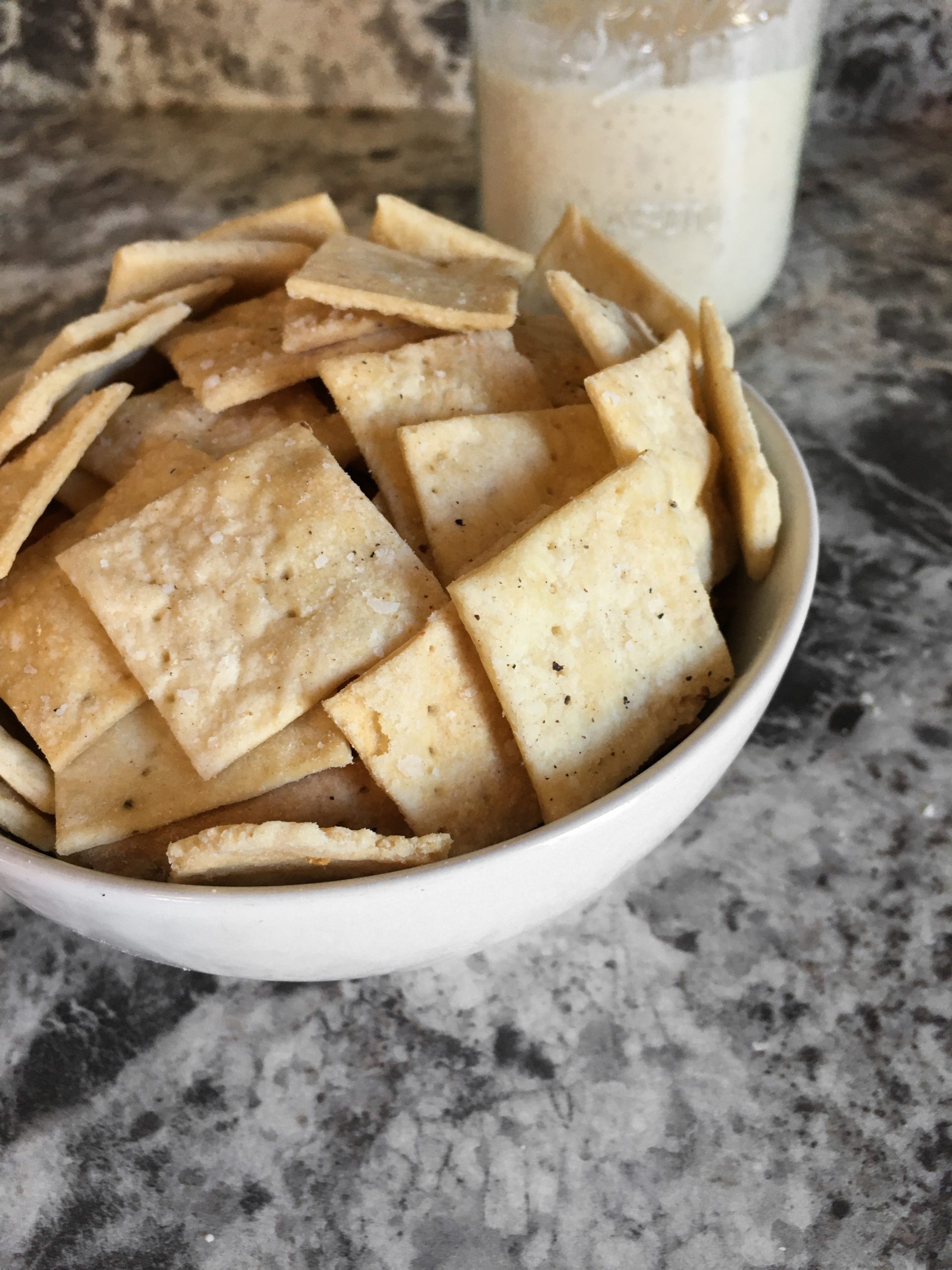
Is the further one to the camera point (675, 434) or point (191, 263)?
point (191, 263)

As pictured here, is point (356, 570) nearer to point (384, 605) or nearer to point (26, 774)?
point (384, 605)

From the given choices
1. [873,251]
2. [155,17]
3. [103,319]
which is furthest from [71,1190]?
[155,17]

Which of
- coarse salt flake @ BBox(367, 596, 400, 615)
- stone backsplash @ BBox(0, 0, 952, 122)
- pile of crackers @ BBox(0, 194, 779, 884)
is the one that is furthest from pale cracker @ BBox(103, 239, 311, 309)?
stone backsplash @ BBox(0, 0, 952, 122)

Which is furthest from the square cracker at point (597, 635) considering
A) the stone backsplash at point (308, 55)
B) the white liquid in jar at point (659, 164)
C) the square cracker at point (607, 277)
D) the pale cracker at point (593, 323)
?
the stone backsplash at point (308, 55)

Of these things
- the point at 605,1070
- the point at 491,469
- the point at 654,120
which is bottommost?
the point at 605,1070

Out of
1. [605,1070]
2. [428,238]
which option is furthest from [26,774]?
[428,238]

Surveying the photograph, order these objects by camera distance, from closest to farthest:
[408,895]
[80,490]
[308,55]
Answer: [408,895]
[80,490]
[308,55]

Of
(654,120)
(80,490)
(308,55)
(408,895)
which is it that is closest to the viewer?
(408,895)
